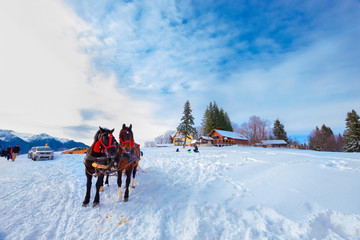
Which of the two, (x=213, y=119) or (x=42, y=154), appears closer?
(x=42, y=154)

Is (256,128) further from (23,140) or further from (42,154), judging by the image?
(23,140)

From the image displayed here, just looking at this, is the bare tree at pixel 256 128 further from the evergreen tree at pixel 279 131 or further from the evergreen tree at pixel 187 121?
the evergreen tree at pixel 187 121

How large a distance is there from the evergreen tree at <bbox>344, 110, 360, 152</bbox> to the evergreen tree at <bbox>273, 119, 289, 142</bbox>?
82.4 feet

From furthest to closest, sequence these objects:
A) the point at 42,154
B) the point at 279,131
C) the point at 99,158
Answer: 1. the point at 279,131
2. the point at 42,154
3. the point at 99,158

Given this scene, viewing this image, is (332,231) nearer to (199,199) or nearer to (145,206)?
(199,199)

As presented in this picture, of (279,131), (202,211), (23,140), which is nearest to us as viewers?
(202,211)

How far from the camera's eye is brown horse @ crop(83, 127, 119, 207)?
4.80m

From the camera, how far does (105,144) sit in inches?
193

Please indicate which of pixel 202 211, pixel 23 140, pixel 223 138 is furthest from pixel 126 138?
pixel 23 140

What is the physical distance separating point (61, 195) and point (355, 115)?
186 ft

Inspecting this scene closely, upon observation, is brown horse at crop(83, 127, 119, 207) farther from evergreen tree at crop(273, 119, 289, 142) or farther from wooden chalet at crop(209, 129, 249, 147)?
evergreen tree at crop(273, 119, 289, 142)

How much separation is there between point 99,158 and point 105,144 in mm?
499

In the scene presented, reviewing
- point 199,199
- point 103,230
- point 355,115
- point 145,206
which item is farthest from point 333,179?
point 355,115

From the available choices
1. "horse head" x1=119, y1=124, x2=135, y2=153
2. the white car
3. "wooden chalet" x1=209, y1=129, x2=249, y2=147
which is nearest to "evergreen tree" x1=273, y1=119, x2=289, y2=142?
"wooden chalet" x1=209, y1=129, x2=249, y2=147
